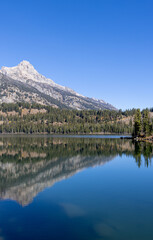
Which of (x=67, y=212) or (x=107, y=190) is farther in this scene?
(x=107, y=190)

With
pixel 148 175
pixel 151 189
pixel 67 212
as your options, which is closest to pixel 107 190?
pixel 151 189

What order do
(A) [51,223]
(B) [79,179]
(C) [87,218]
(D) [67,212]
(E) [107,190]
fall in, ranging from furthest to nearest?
(B) [79,179]
(E) [107,190]
(D) [67,212]
(C) [87,218]
(A) [51,223]

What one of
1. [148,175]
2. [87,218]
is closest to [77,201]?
[87,218]

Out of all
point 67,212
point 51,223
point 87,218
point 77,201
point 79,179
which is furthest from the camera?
point 79,179

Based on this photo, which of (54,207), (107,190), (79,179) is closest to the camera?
→ (54,207)

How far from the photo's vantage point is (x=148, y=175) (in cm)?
4525

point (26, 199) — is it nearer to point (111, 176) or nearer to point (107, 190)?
point (107, 190)

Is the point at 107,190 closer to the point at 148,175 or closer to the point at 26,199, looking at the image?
the point at 26,199

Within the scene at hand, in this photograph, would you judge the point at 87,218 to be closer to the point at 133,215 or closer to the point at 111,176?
the point at 133,215

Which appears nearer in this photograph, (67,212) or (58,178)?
(67,212)

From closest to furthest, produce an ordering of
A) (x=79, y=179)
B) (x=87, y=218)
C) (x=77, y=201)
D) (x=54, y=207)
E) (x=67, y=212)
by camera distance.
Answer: (x=87, y=218)
(x=67, y=212)
(x=54, y=207)
(x=77, y=201)
(x=79, y=179)

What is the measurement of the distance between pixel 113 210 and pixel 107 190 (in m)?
8.95

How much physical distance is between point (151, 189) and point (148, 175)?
36.7ft

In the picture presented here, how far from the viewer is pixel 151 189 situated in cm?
3444
